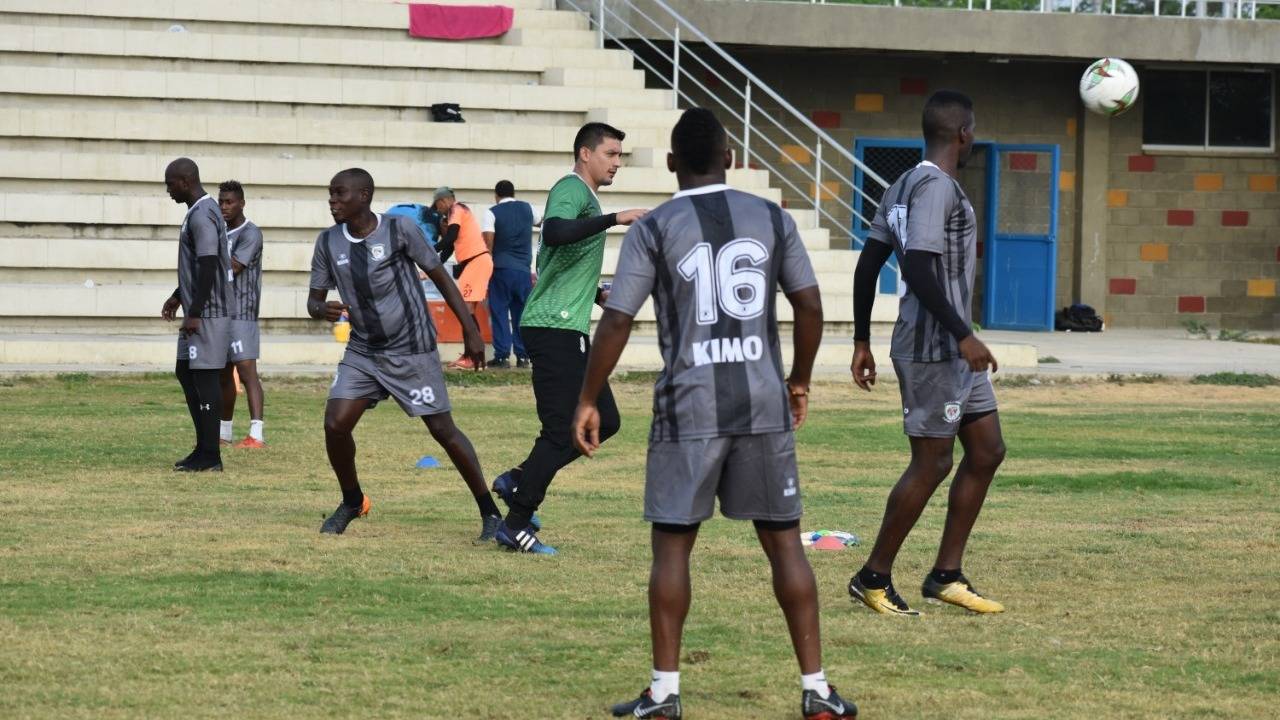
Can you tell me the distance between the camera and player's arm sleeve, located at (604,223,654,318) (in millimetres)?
5793

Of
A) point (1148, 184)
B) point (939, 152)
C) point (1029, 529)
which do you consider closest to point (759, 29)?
point (1148, 184)

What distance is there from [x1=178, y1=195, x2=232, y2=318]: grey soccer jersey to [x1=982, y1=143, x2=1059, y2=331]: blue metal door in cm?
1754

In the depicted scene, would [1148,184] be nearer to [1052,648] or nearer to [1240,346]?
[1240,346]

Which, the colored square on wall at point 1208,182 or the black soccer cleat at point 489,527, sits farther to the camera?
the colored square on wall at point 1208,182

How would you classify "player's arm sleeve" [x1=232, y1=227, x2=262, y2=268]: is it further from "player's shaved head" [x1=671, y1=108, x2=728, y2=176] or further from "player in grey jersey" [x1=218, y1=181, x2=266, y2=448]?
"player's shaved head" [x1=671, y1=108, x2=728, y2=176]

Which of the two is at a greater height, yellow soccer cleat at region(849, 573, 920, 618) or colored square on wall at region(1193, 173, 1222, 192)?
colored square on wall at region(1193, 173, 1222, 192)

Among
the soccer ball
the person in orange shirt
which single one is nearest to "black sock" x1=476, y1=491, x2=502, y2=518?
the person in orange shirt

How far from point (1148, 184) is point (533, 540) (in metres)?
21.9

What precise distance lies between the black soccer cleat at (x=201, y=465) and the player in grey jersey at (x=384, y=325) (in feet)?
9.57

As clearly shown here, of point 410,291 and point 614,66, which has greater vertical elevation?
point 614,66

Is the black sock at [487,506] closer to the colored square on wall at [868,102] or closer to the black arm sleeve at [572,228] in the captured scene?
the black arm sleeve at [572,228]

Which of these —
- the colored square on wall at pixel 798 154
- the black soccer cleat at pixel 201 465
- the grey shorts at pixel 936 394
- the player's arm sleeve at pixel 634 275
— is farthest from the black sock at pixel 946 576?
the colored square on wall at pixel 798 154

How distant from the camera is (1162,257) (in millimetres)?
29016

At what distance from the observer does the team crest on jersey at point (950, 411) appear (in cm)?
744
